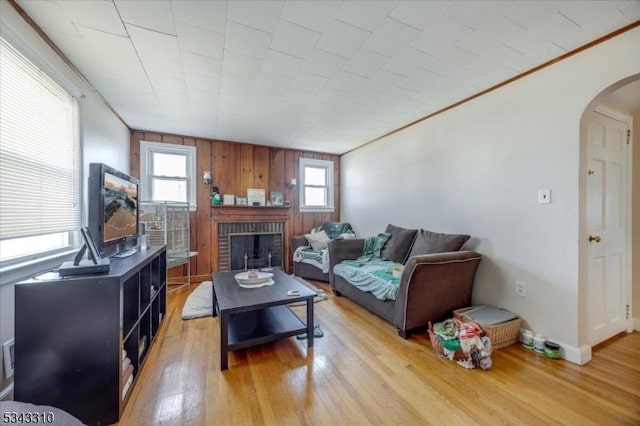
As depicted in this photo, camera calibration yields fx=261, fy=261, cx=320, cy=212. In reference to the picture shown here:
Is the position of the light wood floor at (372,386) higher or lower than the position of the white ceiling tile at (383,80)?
lower

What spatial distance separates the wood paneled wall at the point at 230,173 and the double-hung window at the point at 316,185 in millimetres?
119

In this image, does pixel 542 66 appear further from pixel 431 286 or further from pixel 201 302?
pixel 201 302

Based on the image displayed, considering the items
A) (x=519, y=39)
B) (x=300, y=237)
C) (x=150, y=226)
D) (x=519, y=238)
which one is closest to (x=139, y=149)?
(x=150, y=226)

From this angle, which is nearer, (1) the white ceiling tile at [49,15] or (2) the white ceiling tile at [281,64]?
(1) the white ceiling tile at [49,15]

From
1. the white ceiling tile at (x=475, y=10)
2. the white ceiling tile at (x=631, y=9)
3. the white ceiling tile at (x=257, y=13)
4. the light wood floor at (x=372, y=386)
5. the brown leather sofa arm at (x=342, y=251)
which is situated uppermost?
the white ceiling tile at (x=257, y=13)

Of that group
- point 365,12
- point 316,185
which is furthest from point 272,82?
point 316,185

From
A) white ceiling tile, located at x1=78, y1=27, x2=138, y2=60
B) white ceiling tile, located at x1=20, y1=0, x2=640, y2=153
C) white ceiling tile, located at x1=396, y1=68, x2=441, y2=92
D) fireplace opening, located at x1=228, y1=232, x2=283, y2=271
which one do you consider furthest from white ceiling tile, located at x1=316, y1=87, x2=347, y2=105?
fireplace opening, located at x1=228, y1=232, x2=283, y2=271

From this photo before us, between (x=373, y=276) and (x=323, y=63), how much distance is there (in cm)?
201

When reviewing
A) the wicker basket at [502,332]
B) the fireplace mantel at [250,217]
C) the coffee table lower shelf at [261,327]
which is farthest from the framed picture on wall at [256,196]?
the wicker basket at [502,332]

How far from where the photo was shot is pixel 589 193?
6.79 feet

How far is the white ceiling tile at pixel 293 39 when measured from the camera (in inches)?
66.4

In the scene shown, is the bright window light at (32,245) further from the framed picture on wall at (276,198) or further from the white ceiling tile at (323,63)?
the framed picture on wall at (276,198)

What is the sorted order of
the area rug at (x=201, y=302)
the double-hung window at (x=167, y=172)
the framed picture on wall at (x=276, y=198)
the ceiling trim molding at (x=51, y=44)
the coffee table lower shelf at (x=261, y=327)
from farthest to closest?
the framed picture on wall at (x=276, y=198) → the double-hung window at (x=167, y=172) → the area rug at (x=201, y=302) → the coffee table lower shelf at (x=261, y=327) → the ceiling trim molding at (x=51, y=44)

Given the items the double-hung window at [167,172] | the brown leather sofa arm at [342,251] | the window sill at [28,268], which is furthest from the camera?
the double-hung window at [167,172]
